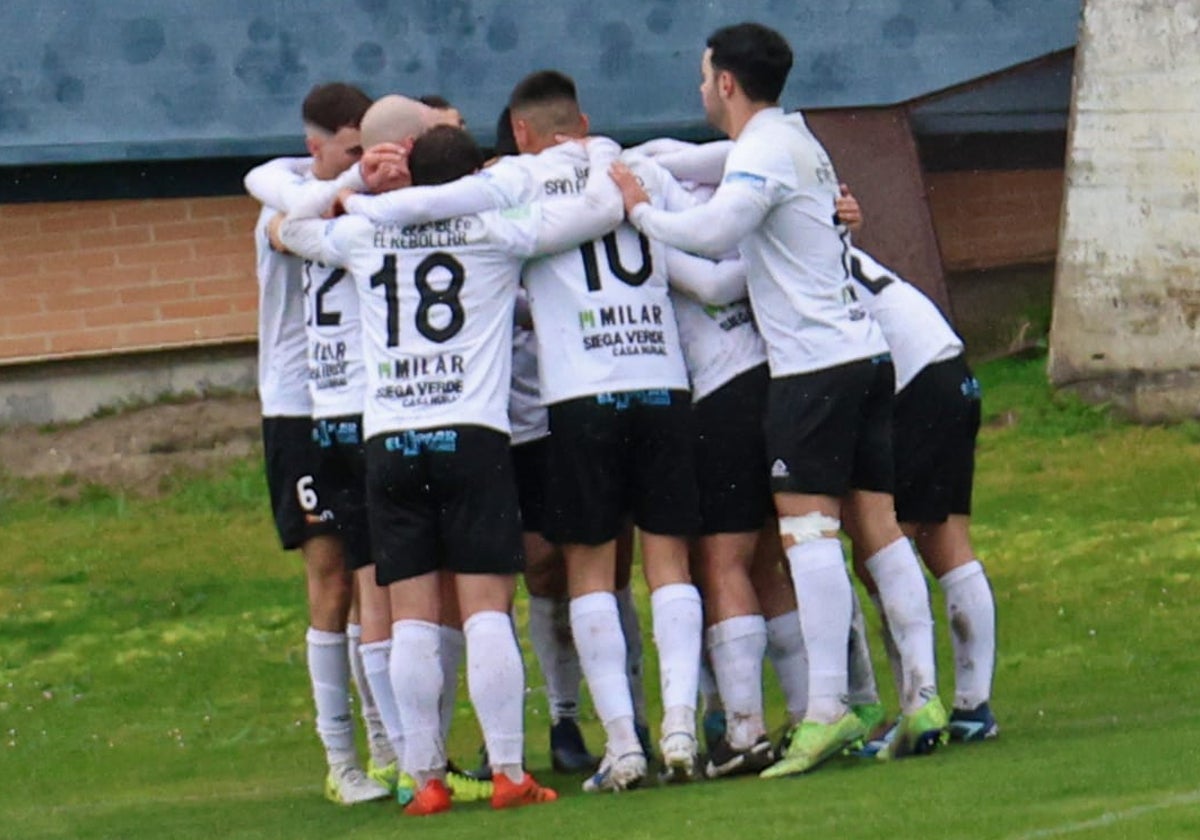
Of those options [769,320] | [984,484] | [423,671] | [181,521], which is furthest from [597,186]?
[181,521]

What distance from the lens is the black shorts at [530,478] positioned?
864 centimetres

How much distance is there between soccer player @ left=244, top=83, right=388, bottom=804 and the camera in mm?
9000

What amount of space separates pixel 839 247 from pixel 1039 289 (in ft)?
32.2

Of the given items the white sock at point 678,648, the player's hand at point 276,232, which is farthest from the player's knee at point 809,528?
the player's hand at point 276,232

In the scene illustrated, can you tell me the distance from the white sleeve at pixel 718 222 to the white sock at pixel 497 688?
4.16 ft

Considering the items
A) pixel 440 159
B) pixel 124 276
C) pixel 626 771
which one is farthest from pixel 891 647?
pixel 124 276

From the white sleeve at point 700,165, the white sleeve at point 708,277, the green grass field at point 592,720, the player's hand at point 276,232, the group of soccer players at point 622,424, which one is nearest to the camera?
the green grass field at point 592,720

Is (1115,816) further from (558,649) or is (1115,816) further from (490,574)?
(558,649)

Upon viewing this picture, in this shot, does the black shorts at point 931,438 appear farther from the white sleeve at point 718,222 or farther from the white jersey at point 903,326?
the white sleeve at point 718,222

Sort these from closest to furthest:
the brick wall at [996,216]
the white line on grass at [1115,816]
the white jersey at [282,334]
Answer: the white line on grass at [1115,816] < the white jersey at [282,334] < the brick wall at [996,216]

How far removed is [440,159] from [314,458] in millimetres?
1212

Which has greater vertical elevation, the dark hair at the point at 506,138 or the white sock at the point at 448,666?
the dark hair at the point at 506,138

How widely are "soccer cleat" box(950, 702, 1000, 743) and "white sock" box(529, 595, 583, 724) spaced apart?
1.30 meters

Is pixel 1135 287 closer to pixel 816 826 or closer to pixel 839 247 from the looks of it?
pixel 839 247
